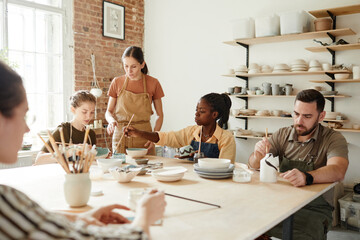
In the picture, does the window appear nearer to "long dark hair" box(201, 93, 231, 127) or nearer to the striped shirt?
"long dark hair" box(201, 93, 231, 127)

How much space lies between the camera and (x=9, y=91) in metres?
0.76

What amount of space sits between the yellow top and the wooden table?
1.17 feet

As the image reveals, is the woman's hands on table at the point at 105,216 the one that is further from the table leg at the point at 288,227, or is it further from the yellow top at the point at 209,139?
the yellow top at the point at 209,139

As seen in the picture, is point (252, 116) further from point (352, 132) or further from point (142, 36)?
point (142, 36)

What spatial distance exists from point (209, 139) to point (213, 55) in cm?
274

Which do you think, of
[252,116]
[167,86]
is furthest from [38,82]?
[252,116]

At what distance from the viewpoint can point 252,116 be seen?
171 inches

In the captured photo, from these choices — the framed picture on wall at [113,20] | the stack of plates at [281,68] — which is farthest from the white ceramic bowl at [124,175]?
the framed picture on wall at [113,20]

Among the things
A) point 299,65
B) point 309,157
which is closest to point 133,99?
→ point 309,157

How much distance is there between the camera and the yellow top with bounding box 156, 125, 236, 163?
244 cm

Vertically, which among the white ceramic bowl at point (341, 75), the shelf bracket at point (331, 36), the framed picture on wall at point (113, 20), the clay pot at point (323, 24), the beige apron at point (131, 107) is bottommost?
the beige apron at point (131, 107)

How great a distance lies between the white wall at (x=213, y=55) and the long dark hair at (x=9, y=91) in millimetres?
3926

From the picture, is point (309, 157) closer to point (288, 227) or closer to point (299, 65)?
point (288, 227)

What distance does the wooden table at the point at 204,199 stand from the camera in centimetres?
115
